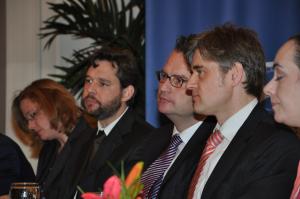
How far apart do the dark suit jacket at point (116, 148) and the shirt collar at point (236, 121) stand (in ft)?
2.83

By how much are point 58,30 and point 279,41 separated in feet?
8.28

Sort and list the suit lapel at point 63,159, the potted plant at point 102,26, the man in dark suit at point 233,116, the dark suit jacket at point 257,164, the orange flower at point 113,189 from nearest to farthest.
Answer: the orange flower at point 113,189 → the dark suit jacket at point 257,164 → the man in dark suit at point 233,116 → the suit lapel at point 63,159 → the potted plant at point 102,26

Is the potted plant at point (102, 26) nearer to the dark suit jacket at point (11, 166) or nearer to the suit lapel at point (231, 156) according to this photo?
the dark suit jacket at point (11, 166)

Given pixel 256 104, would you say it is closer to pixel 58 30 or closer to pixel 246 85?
pixel 246 85

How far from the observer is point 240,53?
289 centimetres

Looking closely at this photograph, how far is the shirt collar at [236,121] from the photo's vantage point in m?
2.87

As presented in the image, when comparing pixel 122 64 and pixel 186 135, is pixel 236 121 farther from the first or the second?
pixel 122 64

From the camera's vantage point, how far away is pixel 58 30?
5691 millimetres

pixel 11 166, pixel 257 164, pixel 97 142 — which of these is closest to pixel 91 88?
pixel 97 142

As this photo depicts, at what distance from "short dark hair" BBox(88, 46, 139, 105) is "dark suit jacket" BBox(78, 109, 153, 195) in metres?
0.22

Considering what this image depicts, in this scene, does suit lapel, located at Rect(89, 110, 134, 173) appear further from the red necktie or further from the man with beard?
the red necktie

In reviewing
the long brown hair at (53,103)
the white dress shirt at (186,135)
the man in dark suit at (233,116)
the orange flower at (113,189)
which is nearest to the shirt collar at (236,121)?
the man in dark suit at (233,116)

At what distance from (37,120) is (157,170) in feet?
6.13

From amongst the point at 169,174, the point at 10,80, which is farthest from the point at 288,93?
the point at 10,80
